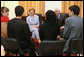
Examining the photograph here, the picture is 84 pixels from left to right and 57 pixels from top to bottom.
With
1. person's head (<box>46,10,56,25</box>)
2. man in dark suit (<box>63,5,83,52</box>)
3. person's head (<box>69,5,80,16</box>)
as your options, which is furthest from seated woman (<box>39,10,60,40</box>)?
person's head (<box>69,5,80,16</box>)

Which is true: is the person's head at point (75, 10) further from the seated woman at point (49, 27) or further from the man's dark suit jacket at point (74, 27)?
the seated woman at point (49, 27)

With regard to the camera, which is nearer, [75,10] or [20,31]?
[20,31]

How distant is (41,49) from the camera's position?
312cm

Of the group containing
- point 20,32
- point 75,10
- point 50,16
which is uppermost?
point 75,10

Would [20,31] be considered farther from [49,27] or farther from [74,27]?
[74,27]

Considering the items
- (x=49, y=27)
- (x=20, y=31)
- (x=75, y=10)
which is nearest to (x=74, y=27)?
(x=75, y=10)

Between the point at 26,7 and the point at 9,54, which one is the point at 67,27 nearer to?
the point at 9,54

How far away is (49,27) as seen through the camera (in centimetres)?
368

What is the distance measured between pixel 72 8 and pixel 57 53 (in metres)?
1.04

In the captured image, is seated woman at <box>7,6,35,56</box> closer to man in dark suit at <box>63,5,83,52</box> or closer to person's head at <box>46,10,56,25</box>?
person's head at <box>46,10,56,25</box>

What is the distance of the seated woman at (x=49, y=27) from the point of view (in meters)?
3.63

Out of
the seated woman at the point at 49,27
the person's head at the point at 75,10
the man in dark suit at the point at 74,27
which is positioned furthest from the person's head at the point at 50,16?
the person's head at the point at 75,10

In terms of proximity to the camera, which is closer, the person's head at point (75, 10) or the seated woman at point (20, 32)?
the seated woman at point (20, 32)

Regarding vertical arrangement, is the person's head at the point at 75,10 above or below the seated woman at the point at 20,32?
above
